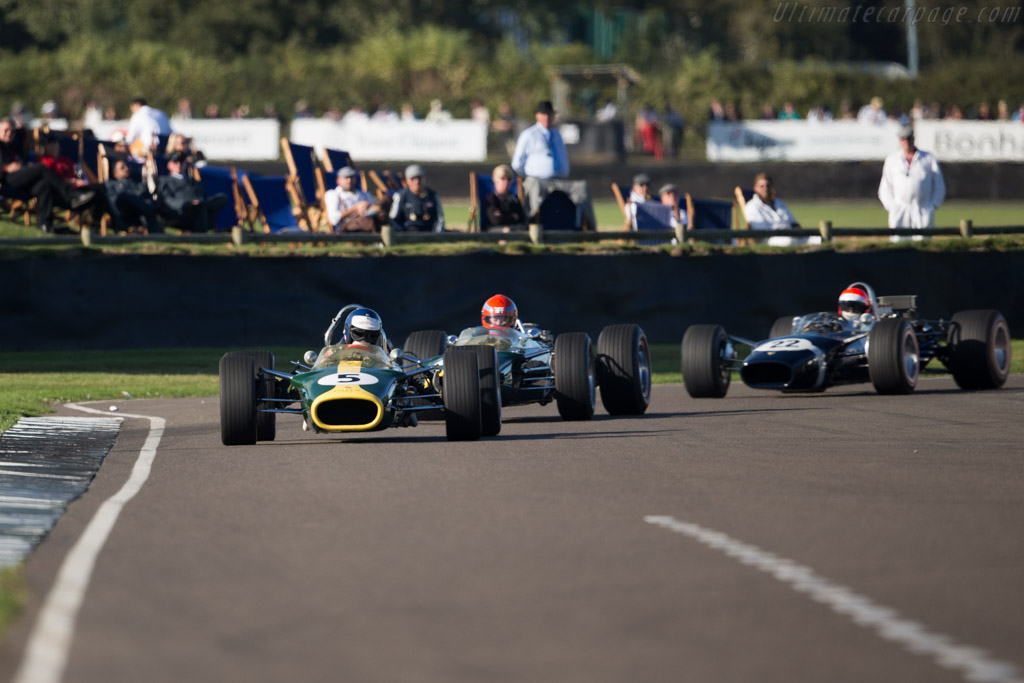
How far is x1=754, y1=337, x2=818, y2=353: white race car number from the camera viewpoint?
15258 millimetres

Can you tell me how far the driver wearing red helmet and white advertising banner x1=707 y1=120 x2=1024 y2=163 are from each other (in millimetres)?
21083

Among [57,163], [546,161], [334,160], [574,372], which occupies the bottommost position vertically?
[574,372]

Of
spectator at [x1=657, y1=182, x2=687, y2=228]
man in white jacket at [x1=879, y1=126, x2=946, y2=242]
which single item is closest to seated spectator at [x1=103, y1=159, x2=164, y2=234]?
spectator at [x1=657, y1=182, x2=687, y2=228]

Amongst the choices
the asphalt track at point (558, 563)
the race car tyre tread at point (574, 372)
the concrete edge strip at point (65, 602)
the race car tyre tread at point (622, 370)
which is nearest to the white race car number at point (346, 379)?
the asphalt track at point (558, 563)

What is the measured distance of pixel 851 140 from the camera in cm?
3788

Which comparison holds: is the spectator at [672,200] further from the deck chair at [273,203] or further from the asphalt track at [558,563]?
the asphalt track at [558,563]

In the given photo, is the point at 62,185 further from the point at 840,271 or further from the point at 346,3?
the point at 346,3

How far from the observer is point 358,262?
61.7ft

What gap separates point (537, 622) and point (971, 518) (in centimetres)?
305

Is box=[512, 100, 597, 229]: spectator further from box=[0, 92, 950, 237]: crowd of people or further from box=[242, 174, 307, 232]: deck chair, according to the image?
box=[242, 174, 307, 232]: deck chair

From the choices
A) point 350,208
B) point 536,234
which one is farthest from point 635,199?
point 350,208

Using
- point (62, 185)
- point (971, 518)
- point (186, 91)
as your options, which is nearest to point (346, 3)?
point (186, 91)

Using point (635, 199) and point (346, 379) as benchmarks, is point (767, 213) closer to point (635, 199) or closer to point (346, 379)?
point (635, 199)

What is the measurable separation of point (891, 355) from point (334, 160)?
1254 cm
